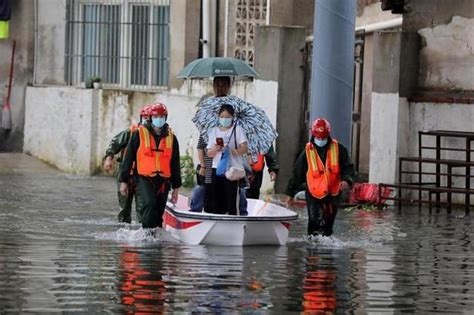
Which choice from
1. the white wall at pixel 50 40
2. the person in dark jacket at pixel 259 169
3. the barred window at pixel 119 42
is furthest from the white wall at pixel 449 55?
the white wall at pixel 50 40

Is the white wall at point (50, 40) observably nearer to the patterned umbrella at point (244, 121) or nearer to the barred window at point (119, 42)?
the barred window at point (119, 42)

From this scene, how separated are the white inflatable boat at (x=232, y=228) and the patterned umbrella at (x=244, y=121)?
96 cm

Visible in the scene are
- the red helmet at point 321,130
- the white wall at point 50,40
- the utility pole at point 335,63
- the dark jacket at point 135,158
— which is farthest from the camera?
the white wall at point 50,40

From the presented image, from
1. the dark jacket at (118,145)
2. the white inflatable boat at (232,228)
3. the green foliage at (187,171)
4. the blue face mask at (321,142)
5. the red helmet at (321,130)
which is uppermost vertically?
the red helmet at (321,130)

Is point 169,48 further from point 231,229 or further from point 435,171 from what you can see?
point 231,229

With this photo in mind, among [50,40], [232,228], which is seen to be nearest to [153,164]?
[232,228]

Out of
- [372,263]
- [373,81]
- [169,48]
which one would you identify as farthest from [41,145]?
[372,263]

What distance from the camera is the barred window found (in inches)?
1212

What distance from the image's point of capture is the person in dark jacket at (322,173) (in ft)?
59.0

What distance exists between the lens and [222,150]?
17.8 metres

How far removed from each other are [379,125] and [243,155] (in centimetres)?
694

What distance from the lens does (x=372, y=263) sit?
1616 centimetres

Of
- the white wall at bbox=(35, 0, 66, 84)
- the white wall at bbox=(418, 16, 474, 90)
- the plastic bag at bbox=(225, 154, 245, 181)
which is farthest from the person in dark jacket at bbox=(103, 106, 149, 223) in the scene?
the white wall at bbox=(35, 0, 66, 84)

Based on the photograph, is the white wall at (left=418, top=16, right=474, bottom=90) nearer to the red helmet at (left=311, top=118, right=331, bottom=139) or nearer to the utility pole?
the utility pole
